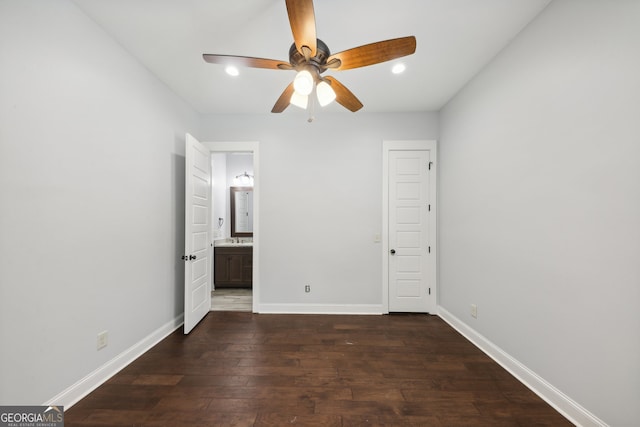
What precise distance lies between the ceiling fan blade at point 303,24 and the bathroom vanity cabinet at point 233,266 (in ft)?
12.1

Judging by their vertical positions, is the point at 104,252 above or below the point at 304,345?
above

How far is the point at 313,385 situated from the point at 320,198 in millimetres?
2157

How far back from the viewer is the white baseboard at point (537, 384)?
1459 mm

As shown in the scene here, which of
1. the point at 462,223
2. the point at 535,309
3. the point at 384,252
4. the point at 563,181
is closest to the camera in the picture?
the point at 563,181

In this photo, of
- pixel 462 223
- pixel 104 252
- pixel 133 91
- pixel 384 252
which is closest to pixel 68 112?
pixel 133 91

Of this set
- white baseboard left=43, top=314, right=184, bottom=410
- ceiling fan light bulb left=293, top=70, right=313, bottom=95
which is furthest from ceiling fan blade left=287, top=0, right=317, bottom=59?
white baseboard left=43, top=314, right=184, bottom=410

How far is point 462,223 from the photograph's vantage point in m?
2.74

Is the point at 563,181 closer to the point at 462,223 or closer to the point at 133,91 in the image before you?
the point at 462,223

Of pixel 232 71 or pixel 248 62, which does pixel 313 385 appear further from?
pixel 232 71

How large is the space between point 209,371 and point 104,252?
51.9 inches

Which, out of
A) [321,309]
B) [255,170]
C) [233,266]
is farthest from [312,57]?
[233,266]

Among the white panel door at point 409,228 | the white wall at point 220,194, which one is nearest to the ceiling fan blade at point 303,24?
the white panel door at point 409,228

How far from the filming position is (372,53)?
1427 millimetres

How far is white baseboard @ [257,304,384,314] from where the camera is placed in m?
3.28
